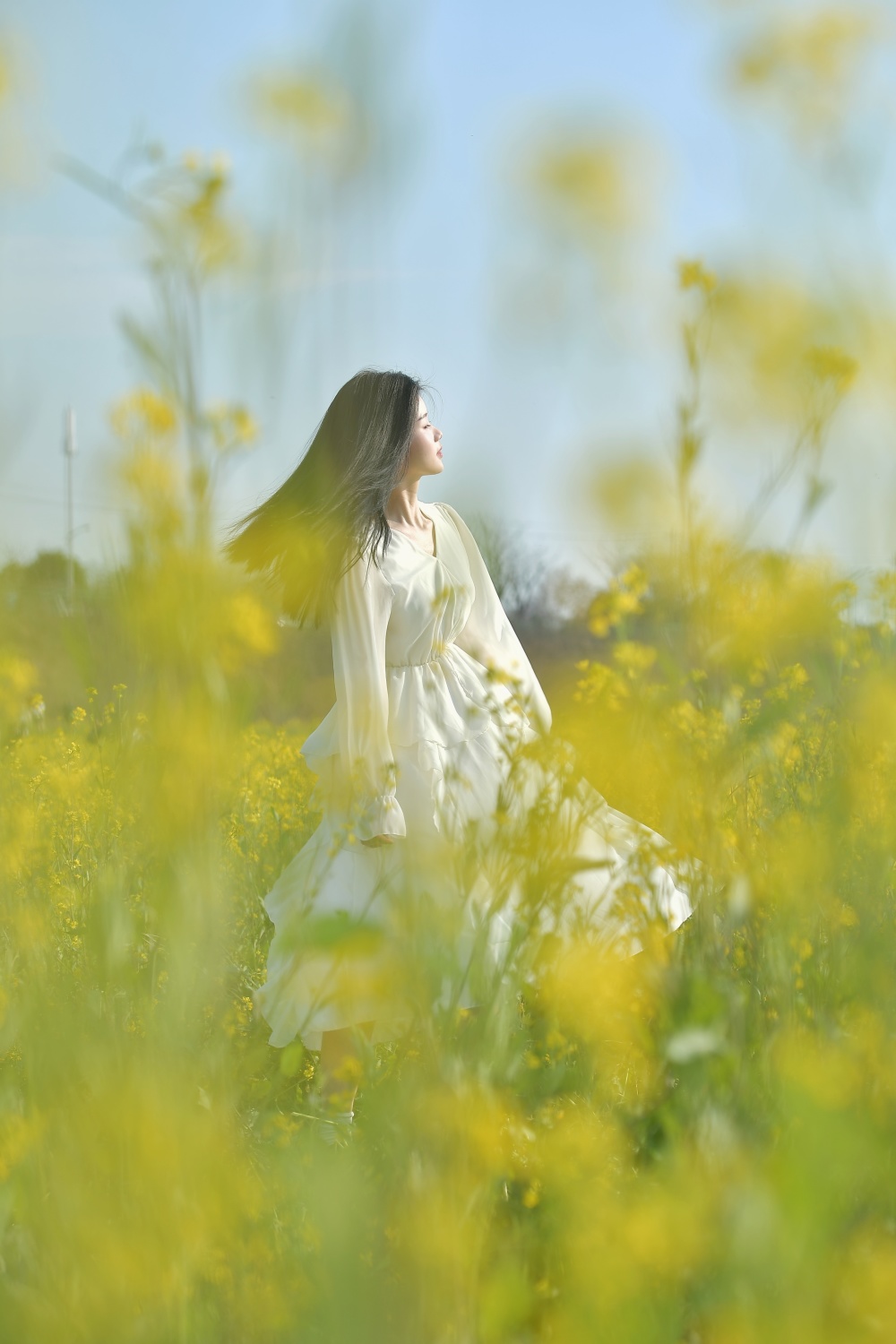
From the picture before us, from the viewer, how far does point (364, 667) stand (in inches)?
95.2

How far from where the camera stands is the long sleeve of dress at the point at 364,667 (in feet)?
7.61

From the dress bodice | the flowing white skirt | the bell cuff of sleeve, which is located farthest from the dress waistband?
the flowing white skirt

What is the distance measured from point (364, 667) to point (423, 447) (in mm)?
468

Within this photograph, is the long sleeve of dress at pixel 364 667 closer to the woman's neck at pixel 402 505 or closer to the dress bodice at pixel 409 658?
the dress bodice at pixel 409 658

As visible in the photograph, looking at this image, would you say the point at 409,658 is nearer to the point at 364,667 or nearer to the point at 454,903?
the point at 364,667

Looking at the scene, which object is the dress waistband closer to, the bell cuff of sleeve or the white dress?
the white dress

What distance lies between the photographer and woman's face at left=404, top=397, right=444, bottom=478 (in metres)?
2.54

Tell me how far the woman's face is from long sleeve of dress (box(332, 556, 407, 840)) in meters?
0.24

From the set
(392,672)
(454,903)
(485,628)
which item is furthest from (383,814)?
(454,903)

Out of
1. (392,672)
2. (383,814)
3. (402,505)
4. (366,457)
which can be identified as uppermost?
(366,457)

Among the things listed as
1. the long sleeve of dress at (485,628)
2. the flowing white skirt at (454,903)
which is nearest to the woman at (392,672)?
the long sleeve of dress at (485,628)

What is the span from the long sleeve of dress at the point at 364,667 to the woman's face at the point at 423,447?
240 millimetres

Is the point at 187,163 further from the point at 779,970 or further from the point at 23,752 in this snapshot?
the point at 23,752

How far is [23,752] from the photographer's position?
2750 mm
